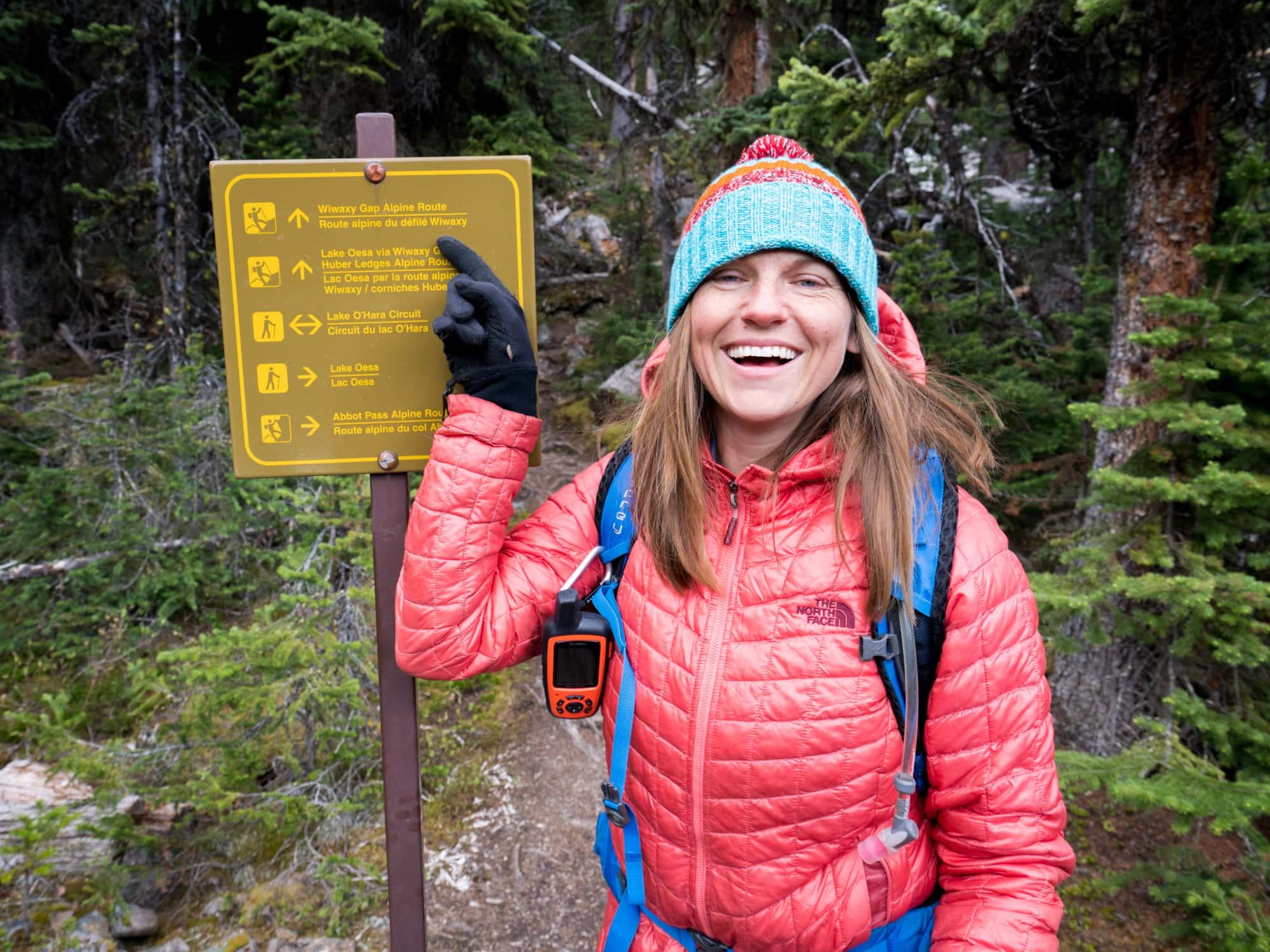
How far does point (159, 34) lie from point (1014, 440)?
8.25 metres

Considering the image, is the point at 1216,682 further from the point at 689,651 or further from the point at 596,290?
the point at 596,290

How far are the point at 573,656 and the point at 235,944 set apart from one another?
9.64ft

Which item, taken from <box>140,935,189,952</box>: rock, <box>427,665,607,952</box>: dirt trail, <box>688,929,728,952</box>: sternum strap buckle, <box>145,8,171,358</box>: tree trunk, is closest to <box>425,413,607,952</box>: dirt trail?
<box>427,665,607,952</box>: dirt trail

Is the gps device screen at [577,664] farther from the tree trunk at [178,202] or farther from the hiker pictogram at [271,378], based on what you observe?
the tree trunk at [178,202]

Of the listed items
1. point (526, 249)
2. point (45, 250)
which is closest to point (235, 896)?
point (526, 249)

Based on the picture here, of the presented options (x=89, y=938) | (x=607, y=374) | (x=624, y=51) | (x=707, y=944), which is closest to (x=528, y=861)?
(x=89, y=938)

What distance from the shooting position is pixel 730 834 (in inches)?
68.2

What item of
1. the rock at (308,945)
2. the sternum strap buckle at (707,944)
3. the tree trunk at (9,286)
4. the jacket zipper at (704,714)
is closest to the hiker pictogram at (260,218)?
the jacket zipper at (704,714)

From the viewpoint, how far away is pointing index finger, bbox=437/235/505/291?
200 cm

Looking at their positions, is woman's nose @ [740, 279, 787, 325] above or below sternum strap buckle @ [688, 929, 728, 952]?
above

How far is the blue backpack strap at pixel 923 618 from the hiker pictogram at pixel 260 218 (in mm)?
1877

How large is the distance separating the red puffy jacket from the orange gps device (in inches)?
2.5

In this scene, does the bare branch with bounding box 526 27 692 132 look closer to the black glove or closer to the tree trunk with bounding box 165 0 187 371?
the tree trunk with bounding box 165 0 187 371

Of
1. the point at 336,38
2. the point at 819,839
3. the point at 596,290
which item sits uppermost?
the point at 336,38
